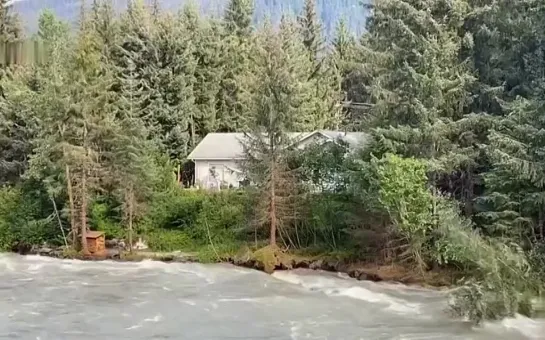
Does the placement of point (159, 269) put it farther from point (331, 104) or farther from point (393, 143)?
point (331, 104)

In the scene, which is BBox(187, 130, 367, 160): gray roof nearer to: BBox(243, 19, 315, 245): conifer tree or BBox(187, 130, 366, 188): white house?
BBox(187, 130, 366, 188): white house

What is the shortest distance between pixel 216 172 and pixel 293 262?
692 cm

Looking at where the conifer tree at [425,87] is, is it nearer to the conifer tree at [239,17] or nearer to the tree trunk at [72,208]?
the tree trunk at [72,208]

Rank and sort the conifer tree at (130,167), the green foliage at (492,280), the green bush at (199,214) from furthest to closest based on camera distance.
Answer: the conifer tree at (130,167), the green bush at (199,214), the green foliage at (492,280)

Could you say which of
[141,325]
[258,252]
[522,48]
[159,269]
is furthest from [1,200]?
[522,48]

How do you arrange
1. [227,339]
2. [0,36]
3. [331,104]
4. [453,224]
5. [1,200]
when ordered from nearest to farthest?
[0,36] → [227,339] → [453,224] → [1,200] → [331,104]

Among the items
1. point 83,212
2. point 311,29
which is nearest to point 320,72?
point 311,29

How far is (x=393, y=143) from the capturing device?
1359 centimetres

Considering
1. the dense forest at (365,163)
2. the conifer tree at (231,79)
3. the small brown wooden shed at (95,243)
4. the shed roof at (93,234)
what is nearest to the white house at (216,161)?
the dense forest at (365,163)

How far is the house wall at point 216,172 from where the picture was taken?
21000mm

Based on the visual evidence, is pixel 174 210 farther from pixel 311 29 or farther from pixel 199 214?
pixel 311 29

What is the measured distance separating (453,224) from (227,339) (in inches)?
180

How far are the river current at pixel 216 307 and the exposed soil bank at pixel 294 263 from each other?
1.22ft

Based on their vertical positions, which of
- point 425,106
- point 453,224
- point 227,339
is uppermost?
point 425,106
